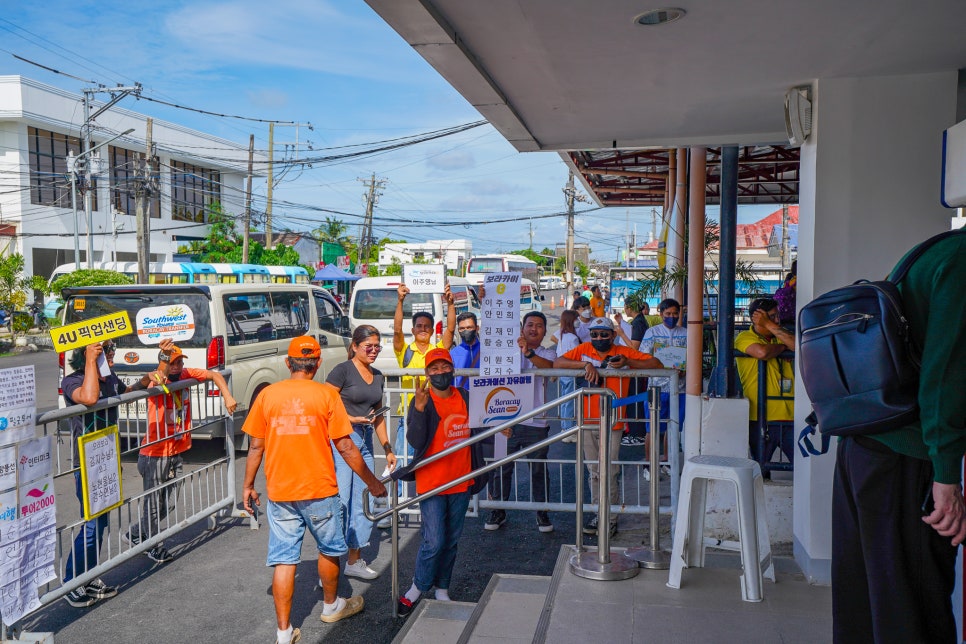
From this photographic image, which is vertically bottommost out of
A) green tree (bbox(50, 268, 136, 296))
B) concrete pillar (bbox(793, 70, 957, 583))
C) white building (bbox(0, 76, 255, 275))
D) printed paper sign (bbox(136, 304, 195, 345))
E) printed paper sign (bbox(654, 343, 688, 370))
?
printed paper sign (bbox(654, 343, 688, 370))

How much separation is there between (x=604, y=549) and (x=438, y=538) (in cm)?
114

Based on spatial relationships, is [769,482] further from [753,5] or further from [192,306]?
[192,306]

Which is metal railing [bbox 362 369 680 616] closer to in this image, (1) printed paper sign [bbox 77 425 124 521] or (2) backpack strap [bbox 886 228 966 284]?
(1) printed paper sign [bbox 77 425 124 521]

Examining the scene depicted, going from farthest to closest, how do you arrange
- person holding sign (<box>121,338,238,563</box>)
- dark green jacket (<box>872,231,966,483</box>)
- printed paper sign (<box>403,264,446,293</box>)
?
printed paper sign (<box>403,264,446,293</box>) → person holding sign (<box>121,338,238,563</box>) → dark green jacket (<box>872,231,966,483</box>)

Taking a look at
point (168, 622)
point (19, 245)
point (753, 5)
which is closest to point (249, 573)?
point (168, 622)

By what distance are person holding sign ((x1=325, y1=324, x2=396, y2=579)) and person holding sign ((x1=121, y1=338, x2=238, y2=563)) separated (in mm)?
1374

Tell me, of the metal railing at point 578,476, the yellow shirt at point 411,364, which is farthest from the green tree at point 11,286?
the metal railing at point 578,476

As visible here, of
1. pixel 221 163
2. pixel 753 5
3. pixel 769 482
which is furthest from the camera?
pixel 221 163

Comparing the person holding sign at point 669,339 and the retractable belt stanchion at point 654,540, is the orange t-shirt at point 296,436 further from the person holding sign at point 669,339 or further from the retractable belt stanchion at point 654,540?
the person holding sign at point 669,339

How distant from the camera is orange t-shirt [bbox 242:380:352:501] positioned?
4.74 m

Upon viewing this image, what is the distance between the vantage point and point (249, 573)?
5941mm

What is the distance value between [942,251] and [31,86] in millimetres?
45307

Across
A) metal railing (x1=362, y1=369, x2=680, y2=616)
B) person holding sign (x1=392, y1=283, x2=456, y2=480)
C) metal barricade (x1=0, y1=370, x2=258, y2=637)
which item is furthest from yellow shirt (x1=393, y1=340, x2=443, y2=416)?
metal railing (x1=362, y1=369, x2=680, y2=616)

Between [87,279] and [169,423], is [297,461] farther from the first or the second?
[87,279]
